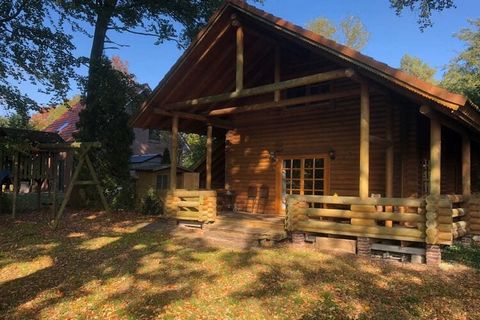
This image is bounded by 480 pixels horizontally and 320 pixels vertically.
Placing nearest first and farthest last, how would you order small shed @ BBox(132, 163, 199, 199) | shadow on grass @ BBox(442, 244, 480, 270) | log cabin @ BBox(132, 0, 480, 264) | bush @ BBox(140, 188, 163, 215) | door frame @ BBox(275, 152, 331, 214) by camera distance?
log cabin @ BBox(132, 0, 480, 264) < shadow on grass @ BBox(442, 244, 480, 270) < door frame @ BBox(275, 152, 331, 214) < bush @ BBox(140, 188, 163, 215) < small shed @ BBox(132, 163, 199, 199)

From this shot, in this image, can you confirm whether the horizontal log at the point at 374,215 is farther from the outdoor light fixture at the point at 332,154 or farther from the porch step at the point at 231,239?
the outdoor light fixture at the point at 332,154

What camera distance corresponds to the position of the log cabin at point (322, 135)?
295 inches

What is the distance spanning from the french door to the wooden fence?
2614 mm

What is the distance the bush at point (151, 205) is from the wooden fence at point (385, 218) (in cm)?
642

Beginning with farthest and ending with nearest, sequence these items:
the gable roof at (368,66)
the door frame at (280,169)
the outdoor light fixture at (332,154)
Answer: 1. the door frame at (280,169)
2. the outdoor light fixture at (332,154)
3. the gable roof at (368,66)

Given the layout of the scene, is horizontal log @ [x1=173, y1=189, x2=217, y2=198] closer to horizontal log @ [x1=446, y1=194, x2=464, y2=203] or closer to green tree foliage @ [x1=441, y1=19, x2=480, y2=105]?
horizontal log @ [x1=446, y1=194, x2=464, y2=203]

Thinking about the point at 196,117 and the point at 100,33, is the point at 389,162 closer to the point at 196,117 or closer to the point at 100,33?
the point at 196,117

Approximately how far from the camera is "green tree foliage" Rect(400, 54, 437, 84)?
4794 cm

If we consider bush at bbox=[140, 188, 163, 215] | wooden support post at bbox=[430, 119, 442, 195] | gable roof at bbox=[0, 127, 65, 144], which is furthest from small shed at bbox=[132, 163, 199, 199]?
wooden support post at bbox=[430, 119, 442, 195]

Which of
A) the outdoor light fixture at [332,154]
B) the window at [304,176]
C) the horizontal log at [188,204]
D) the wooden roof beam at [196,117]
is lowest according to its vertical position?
the horizontal log at [188,204]

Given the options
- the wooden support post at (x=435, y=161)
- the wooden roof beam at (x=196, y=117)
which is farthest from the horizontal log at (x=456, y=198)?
the wooden roof beam at (x=196, y=117)

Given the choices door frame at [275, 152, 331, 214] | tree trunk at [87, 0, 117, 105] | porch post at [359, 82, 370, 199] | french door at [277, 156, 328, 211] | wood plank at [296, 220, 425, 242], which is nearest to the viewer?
wood plank at [296, 220, 425, 242]

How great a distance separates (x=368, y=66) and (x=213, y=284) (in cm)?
485

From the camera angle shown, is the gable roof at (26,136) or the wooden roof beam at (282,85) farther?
the gable roof at (26,136)
